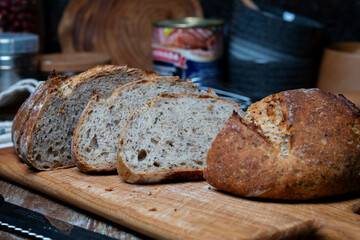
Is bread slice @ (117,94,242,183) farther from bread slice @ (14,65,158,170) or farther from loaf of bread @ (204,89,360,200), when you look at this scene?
bread slice @ (14,65,158,170)

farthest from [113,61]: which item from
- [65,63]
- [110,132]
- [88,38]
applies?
[110,132]

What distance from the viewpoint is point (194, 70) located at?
140 inches

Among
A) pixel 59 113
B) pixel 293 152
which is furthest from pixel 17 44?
pixel 293 152

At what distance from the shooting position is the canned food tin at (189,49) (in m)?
3.46

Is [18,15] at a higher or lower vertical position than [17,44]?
higher

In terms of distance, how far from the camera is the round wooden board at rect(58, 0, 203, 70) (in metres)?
4.39

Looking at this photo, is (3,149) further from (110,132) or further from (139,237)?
(139,237)

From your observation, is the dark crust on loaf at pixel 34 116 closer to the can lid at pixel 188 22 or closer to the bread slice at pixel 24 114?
the bread slice at pixel 24 114

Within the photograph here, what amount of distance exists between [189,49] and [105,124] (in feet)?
4.56

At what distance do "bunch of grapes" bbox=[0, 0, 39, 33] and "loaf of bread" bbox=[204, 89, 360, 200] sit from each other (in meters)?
2.67

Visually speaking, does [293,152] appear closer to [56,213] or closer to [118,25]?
[56,213]

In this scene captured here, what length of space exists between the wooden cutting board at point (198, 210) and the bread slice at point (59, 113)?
0.16 m

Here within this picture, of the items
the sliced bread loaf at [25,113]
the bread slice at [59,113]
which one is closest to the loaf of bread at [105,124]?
the bread slice at [59,113]

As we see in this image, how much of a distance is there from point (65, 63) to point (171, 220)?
2365 millimetres
